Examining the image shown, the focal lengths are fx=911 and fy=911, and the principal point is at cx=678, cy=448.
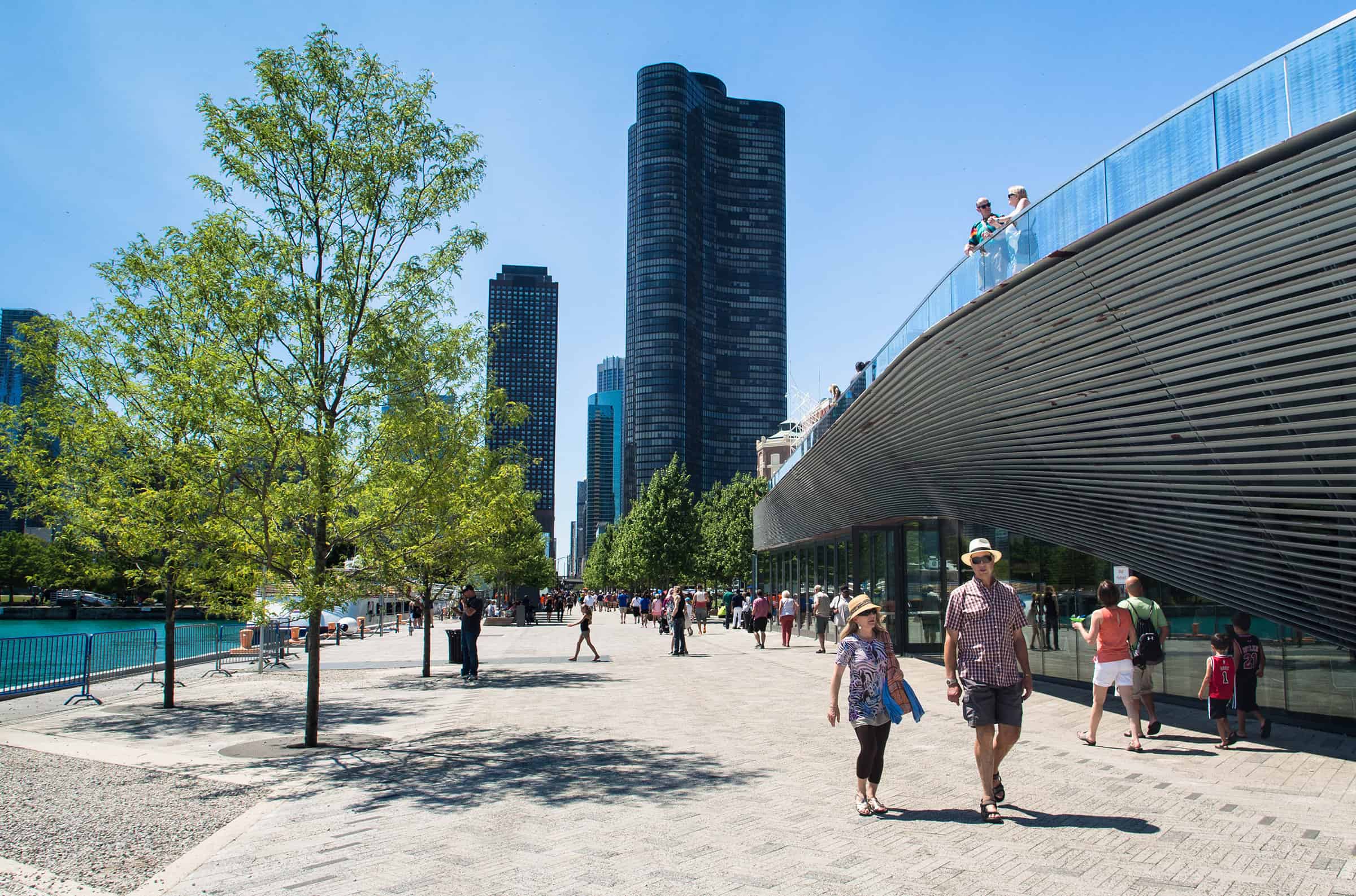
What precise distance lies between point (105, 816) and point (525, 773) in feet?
10.6

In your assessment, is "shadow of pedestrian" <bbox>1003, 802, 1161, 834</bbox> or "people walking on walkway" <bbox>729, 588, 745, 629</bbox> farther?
"people walking on walkway" <bbox>729, 588, 745, 629</bbox>

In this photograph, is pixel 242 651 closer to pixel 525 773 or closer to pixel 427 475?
pixel 427 475

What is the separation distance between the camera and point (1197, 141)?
24.2ft

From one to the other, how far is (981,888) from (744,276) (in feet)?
546

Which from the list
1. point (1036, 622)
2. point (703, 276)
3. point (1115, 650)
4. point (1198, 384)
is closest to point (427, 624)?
point (1036, 622)

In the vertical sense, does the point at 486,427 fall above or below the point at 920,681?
above

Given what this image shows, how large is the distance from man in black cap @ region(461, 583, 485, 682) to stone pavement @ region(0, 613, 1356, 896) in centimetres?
335

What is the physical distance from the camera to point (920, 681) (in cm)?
1622

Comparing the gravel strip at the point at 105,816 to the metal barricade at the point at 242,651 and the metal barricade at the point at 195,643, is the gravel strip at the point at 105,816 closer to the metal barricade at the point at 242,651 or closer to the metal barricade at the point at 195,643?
the metal barricade at the point at 242,651

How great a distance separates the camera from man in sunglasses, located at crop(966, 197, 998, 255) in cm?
1096

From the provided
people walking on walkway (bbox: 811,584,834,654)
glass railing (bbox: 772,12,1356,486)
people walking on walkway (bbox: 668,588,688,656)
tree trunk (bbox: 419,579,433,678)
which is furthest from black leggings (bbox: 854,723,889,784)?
people walking on walkway (bbox: 811,584,834,654)

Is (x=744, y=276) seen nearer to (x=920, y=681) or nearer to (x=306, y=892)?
(x=920, y=681)

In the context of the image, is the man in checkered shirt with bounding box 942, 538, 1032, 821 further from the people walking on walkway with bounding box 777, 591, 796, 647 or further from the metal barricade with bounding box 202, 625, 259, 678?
the metal barricade with bounding box 202, 625, 259, 678

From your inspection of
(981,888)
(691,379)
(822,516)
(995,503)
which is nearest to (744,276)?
(691,379)
